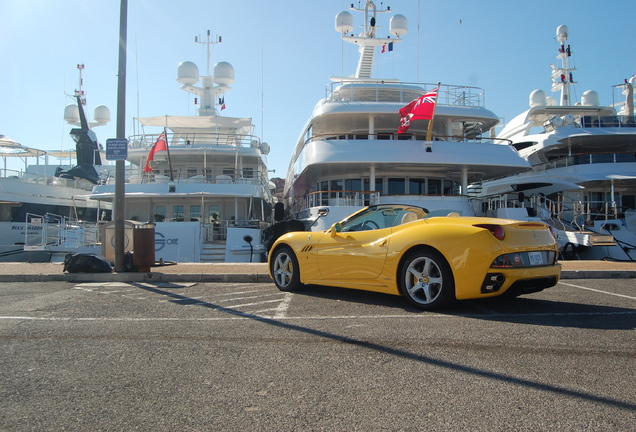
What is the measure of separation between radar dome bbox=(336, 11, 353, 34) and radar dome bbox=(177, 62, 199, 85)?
9.48 metres

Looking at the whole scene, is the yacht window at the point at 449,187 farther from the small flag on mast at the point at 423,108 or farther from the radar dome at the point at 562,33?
the radar dome at the point at 562,33

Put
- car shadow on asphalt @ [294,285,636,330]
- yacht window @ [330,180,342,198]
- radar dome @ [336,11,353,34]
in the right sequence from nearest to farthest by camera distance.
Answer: car shadow on asphalt @ [294,285,636,330]
yacht window @ [330,180,342,198]
radar dome @ [336,11,353,34]

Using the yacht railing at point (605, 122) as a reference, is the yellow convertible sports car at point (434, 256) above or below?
below

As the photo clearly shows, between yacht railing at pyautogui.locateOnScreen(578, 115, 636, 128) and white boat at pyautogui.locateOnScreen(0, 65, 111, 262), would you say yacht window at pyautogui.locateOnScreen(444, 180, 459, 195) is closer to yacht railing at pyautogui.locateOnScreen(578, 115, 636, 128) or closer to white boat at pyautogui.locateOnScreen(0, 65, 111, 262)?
yacht railing at pyautogui.locateOnScreen(578, 115, 636, 128)

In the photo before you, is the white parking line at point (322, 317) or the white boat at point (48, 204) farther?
the white boat at point (48, 204)

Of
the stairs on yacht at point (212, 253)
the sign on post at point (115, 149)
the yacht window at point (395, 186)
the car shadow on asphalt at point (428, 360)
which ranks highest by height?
the yacht window at point (395, 186)

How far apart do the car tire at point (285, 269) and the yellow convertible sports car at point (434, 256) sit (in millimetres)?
413

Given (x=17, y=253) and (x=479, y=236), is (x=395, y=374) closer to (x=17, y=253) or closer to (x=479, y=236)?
(x=479, y=236)

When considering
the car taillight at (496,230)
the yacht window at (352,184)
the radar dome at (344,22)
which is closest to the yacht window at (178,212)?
the yacht window at (352,184)

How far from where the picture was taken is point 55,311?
5758 mm

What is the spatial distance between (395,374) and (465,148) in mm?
15613

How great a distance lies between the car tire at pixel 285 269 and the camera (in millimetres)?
7010

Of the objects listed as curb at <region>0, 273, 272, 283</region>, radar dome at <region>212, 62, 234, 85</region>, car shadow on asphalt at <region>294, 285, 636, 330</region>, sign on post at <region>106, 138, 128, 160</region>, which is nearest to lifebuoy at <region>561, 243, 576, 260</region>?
car shadow on asphalt at <region>294, 285, 636, 330</region>

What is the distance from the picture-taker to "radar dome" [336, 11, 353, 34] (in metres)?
23.7
